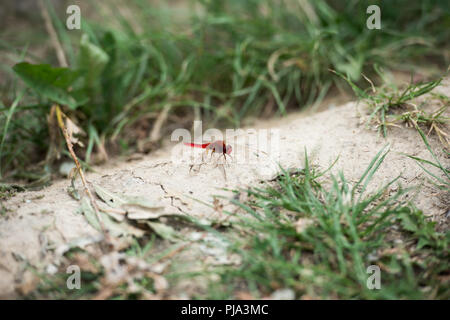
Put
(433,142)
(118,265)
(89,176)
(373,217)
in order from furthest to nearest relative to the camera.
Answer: (89,176)
(433,142)
(373,217)
(118,265)

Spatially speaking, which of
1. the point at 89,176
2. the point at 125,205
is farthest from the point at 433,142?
the point at 89,176

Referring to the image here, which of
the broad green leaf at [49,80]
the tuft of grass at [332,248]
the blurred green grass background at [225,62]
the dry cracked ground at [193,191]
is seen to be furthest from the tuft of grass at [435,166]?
the broad green leaf at [49,80]

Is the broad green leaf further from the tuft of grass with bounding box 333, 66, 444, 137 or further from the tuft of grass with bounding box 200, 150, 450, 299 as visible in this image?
the tuft of grass with bounding box 333, 66, 444, 137

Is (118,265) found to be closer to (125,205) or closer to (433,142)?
Answer: (125,205)

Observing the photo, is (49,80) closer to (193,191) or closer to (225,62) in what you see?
(193,191)

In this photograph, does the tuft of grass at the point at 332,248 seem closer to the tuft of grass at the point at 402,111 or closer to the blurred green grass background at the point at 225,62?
the tuft of grass at the point at 402,111

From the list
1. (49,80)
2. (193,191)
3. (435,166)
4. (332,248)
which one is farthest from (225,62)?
(332,248)
